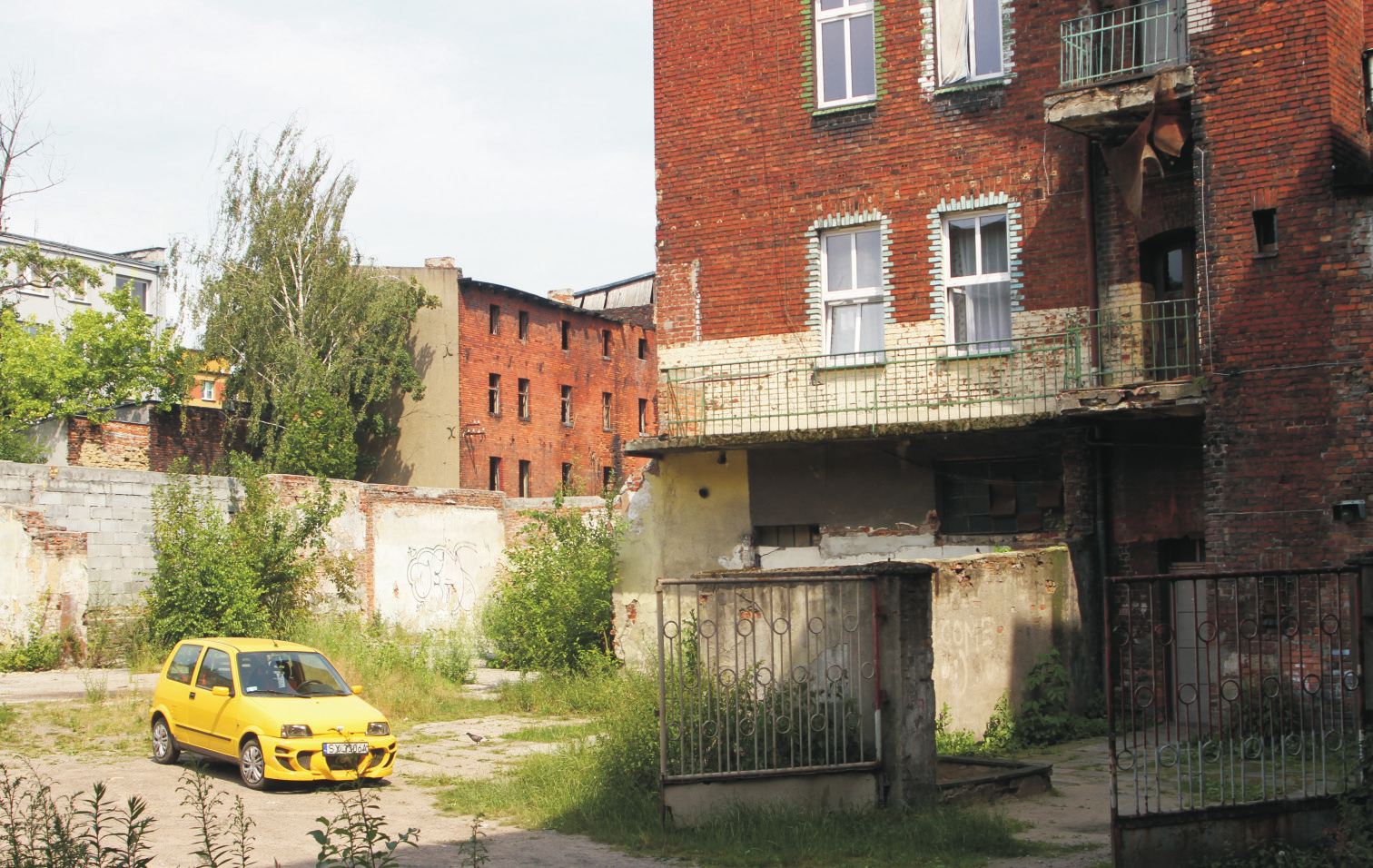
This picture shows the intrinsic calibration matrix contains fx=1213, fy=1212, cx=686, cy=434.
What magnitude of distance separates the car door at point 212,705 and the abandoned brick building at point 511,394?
94.5 ft

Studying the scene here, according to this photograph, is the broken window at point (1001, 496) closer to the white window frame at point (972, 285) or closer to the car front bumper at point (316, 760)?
the white window frame at point (972, 285)

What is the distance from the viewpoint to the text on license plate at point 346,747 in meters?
12.1

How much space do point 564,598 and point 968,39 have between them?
11259 millimetres

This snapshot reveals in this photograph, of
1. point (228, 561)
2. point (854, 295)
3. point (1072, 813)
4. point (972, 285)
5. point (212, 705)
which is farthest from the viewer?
point (228, 561)

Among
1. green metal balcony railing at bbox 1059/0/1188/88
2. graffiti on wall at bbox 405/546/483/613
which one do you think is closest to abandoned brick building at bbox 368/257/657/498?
graffiti on wall at bbox 405/546/483/613

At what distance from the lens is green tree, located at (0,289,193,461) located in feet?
145

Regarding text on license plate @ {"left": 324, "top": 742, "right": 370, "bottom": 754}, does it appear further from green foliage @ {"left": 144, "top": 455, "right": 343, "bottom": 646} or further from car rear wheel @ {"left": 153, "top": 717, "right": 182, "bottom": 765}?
green foliage @ {"left": 144, "top": 455, "right": 343, "bottom": 646}

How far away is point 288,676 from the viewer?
1315 cm

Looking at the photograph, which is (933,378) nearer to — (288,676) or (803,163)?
(803,163)

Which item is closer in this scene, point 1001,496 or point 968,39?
point 1001,496

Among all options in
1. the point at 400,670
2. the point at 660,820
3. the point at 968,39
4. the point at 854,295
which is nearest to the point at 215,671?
the point at 660,820


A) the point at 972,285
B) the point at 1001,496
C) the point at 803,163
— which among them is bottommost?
the point at 1001,496

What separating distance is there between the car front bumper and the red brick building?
6521 millimetres

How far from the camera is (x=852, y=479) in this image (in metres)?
19.3
